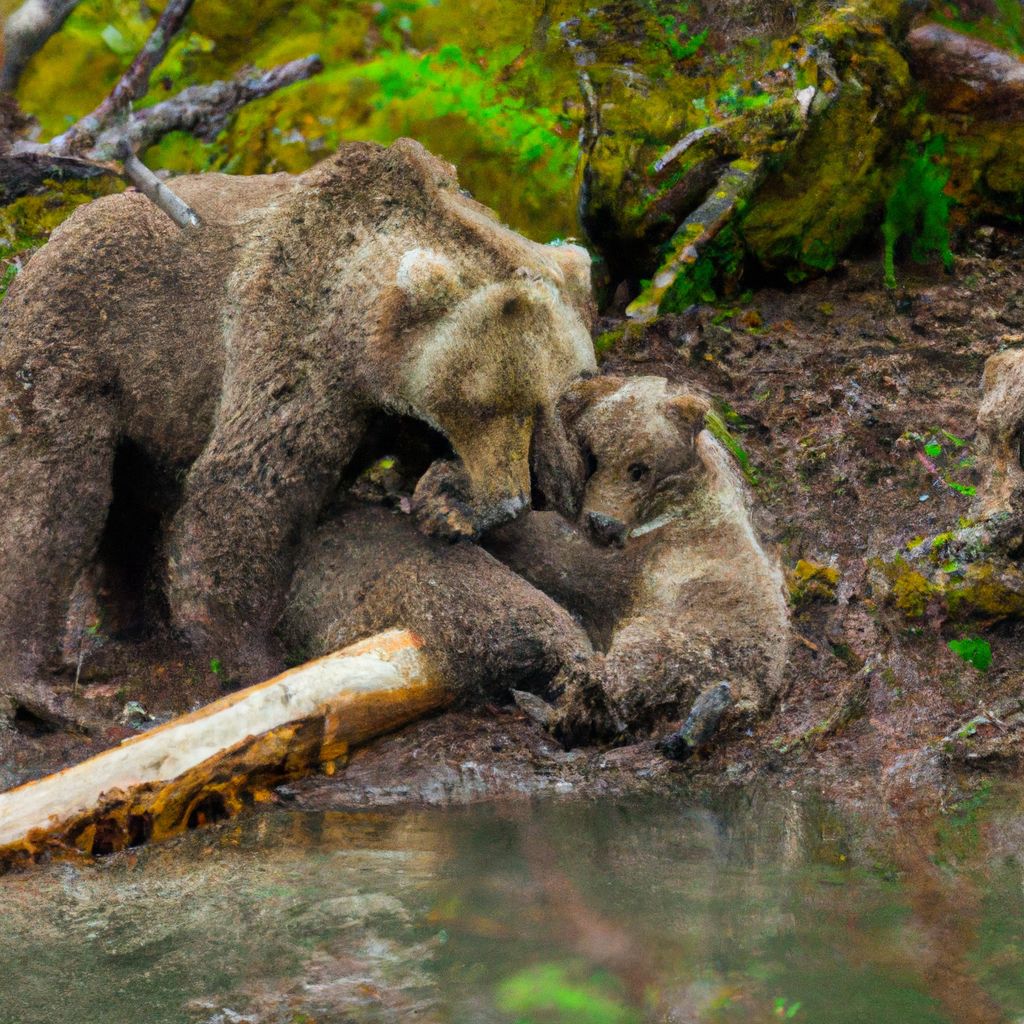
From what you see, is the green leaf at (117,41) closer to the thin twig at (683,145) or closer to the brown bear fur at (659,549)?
the thin twig at (683,145)

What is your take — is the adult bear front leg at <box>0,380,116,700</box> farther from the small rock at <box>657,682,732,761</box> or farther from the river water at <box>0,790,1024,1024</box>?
the small rock at <box>657,682,732,761</box>

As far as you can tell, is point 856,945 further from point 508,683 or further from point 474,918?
point 508,683

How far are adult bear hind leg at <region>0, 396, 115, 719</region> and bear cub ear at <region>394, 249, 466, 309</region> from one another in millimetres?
1209

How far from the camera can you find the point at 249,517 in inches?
187

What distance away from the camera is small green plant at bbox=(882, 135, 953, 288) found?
6512mm

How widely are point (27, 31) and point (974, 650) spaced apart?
6.52 metres

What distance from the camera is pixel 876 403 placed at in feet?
18.5

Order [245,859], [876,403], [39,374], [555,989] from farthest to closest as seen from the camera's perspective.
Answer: [876,403] < [39,374] < [245,859] < [555,989]

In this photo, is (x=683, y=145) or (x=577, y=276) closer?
(x=577, y=276)

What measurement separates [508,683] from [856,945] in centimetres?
212

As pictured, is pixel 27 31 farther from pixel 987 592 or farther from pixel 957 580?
pixel 987 592

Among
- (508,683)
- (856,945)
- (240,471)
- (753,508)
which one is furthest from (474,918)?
(753,508)

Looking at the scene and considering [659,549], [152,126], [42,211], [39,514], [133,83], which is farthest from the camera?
[133,83]

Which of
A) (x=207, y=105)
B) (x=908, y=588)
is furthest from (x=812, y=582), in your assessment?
(x=207, y=105)
